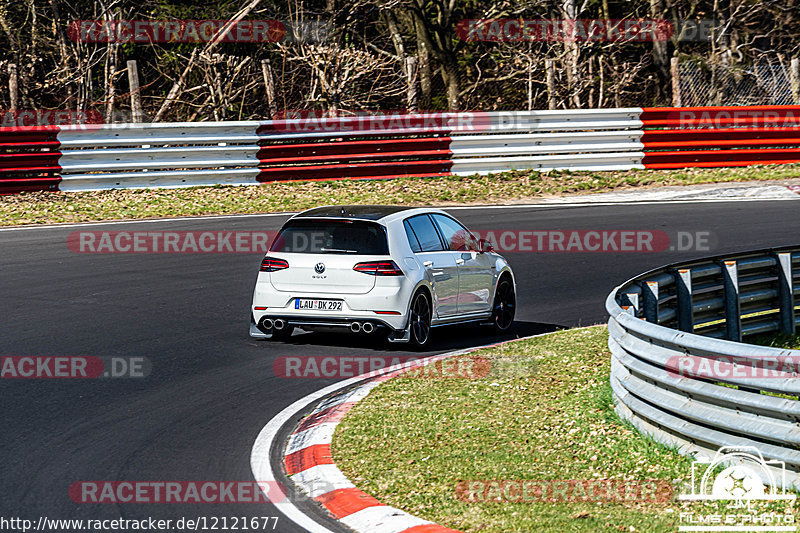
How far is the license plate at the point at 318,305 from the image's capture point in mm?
11367

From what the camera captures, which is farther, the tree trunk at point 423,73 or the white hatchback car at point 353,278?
the tree trunk at point 423,73

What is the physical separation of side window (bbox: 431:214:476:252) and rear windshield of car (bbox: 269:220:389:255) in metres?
1.29

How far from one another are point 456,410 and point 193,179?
45.7ft

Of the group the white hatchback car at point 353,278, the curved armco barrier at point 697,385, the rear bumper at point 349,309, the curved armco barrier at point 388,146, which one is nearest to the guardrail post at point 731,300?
the curved armco barrier at point 697,385

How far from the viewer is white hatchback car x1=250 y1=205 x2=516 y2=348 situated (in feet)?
37.1

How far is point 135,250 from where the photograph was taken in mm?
17000

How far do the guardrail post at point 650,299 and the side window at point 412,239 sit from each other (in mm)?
2511

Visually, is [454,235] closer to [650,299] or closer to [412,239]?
[412,239]

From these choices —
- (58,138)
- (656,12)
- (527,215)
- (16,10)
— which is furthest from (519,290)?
(656,12)

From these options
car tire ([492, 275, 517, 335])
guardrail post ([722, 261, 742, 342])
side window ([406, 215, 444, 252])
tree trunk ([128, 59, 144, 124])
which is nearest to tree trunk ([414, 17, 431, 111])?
tree trunk ([128, 59, 144, 124])

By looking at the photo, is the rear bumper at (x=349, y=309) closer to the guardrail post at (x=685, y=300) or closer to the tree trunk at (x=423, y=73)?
the guardrail post at (x=685, y=300)

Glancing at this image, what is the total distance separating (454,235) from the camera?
503 inches

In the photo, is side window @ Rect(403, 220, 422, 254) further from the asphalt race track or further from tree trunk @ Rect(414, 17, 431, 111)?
tree trunk @ Rect(414, 17, 431, 111)

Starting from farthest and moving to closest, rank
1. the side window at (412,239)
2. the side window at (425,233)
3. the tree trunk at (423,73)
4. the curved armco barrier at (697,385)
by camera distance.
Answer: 1. the tree trunk at (423,73)
2. the side window at (425,233)
3. the side window at (412,239)
4. the curved armco barrier at (697,385)
